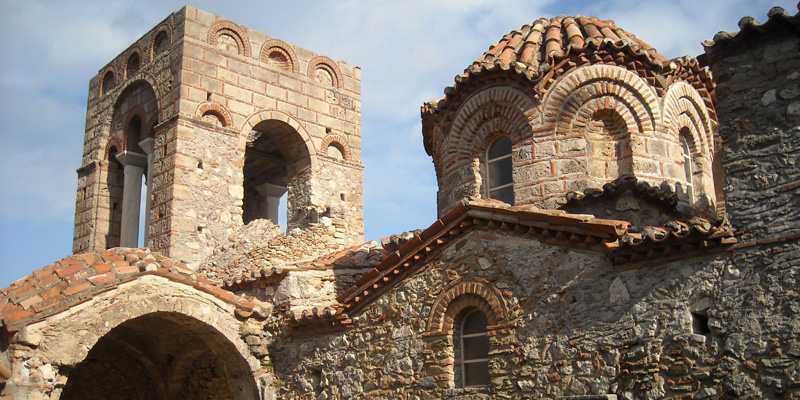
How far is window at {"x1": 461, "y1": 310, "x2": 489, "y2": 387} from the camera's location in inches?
362

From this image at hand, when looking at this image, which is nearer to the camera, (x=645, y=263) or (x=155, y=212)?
(x=645, y=263)

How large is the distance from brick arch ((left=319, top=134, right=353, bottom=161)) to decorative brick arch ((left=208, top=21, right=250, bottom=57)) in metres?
2.51

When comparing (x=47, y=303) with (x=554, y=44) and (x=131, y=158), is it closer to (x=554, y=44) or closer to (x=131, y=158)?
(x=554, y=44)

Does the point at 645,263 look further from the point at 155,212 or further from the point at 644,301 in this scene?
the point at 155,212

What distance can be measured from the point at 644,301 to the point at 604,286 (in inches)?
18.1

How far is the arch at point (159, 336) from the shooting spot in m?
9.45

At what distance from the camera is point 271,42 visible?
1809 cm

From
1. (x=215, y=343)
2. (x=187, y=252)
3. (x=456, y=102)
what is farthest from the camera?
(x=187, y=252)

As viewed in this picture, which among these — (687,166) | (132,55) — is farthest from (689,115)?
(132,55)

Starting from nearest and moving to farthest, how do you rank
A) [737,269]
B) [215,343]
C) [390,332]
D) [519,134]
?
[737,269] → [390,332] → [215,343] → [519,134]

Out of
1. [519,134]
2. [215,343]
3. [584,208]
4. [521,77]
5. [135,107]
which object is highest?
[135,107]

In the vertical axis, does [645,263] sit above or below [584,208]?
below

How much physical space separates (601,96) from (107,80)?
493 inches

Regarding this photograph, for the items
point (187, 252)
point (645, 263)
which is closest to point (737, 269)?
point (645, 263)
